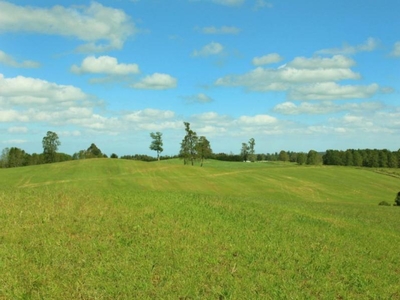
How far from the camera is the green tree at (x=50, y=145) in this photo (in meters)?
135

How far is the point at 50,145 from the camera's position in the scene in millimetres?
136125

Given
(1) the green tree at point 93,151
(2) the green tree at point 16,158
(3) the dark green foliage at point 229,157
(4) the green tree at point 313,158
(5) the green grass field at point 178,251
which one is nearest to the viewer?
(5) the green grass field at point 178,251

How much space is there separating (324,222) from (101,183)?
5484 cm

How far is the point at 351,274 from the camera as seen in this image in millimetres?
11383

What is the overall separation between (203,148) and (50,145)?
182 feet

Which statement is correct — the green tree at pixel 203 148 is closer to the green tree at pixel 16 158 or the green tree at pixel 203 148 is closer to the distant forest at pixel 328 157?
the distant forest at pixel 328 157

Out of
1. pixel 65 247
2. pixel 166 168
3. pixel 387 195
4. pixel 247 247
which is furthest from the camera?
pixel 166 168

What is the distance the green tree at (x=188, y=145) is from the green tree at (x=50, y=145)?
46590 millimetres

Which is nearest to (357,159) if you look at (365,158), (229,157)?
(365,158)

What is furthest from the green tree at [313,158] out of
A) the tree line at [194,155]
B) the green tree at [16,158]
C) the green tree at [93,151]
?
the green tree at [16,158]

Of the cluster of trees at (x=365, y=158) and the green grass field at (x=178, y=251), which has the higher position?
the cluster of trees at (x=365, y=158)

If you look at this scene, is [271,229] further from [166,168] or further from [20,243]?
[166,168]

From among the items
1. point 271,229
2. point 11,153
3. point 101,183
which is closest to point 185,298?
point 271,229

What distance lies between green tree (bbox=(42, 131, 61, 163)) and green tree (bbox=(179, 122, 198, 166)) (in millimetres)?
46590
